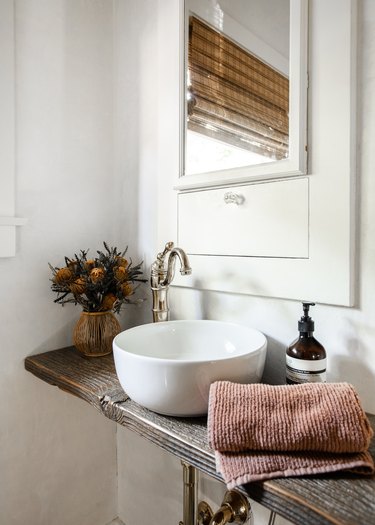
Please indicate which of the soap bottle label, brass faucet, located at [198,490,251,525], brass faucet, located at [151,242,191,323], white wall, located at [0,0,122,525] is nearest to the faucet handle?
brass faucet, located at [151,242,191,323]

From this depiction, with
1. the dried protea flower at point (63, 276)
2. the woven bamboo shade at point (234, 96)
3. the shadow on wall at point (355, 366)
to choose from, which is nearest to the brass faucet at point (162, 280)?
the dried protea flower at point (63, 276)

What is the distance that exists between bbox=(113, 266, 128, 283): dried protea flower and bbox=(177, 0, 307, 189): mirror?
1.00 ft

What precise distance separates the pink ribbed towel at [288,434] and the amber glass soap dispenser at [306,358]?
134 millimetres

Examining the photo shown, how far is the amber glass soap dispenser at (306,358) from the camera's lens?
0.71 m

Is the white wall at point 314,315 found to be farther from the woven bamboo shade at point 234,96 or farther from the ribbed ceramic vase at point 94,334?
the ribbed ceramic vase at point 94,334

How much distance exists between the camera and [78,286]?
3.39 ft

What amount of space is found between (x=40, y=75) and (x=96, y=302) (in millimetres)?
734

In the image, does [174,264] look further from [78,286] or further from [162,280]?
[78,286]

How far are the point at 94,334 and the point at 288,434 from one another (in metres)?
0.69

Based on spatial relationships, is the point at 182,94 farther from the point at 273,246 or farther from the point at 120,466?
the point at 120,466

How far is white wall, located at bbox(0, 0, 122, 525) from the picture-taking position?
1063mm

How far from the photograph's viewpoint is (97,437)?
4.22 feet

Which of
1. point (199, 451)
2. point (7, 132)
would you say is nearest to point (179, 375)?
point (199, 451)

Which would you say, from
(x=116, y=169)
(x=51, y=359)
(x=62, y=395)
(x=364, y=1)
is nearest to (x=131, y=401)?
(x=51, y=359)
